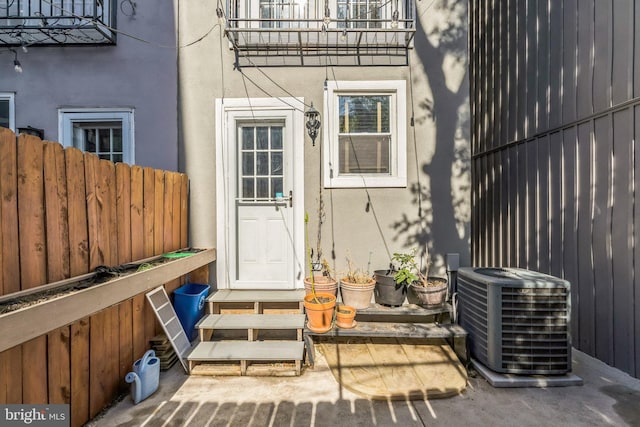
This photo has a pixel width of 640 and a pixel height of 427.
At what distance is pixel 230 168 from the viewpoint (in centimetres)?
365

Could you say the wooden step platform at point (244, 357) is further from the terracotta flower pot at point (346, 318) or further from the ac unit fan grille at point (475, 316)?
the ac unit fan grille at point (475, 316)

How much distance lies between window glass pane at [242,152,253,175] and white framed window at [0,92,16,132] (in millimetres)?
3117

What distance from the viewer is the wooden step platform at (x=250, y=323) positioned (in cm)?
293

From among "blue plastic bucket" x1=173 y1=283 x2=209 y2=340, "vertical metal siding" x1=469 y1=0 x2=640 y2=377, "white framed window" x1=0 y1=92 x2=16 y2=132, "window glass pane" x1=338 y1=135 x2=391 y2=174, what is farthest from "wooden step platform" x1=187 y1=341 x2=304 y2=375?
"white framed window" x1=0 y1=92 x2=16 y2=132

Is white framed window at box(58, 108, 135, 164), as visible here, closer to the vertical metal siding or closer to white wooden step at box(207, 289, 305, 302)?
white wooden step at box(207, 289, 305, 302)

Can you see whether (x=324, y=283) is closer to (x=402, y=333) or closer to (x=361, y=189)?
(x=402, y=333)

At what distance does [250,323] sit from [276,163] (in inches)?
76.4

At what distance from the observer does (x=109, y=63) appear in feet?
12.8

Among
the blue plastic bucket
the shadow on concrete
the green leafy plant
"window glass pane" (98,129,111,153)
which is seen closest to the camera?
the shadow on concrete

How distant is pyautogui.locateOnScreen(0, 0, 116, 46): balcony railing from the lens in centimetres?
371

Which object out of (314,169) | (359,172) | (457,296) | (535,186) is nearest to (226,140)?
(314,169)

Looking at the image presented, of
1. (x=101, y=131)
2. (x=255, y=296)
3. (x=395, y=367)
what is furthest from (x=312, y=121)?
(x=101, y=131)

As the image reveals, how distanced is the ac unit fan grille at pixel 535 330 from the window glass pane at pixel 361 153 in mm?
1982

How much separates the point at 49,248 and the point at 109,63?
10.4 ft
